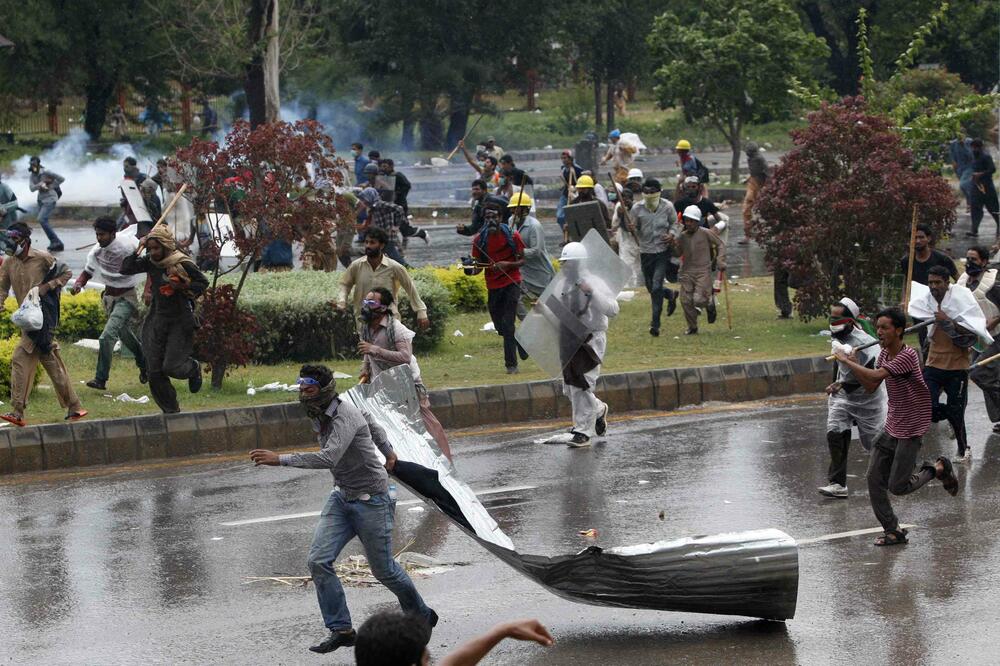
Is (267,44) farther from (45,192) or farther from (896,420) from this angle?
(896,420)

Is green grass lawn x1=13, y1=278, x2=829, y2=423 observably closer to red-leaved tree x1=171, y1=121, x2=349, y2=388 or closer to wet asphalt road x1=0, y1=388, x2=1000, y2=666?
red-leaved tree x1=171, y1=121, x2=349, y2=388

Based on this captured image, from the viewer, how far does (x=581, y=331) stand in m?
12.2

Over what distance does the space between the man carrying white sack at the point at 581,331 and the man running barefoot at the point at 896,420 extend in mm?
3211

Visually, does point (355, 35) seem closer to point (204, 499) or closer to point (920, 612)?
point (204, 499)

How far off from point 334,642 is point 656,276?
9.95 meters

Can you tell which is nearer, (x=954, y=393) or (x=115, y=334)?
(x=954, y=393)

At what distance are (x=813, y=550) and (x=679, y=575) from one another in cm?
182

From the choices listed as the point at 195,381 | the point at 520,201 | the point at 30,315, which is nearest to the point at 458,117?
the point at 520,201

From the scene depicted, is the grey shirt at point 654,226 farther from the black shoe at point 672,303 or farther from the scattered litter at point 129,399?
the scattered litter at point 129,399

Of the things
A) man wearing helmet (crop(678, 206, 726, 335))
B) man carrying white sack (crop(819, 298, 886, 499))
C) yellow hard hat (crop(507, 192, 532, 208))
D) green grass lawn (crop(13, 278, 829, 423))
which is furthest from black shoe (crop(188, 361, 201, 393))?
man wearing helmet (crop(678, 206, 726, 335))

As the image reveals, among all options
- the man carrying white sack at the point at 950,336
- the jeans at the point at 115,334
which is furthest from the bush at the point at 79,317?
the man carrying white sack at the point at 950,336

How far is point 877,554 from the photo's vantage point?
9.02 meters

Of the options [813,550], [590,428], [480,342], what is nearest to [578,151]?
[480,342]

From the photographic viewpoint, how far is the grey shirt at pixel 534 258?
1548cm
